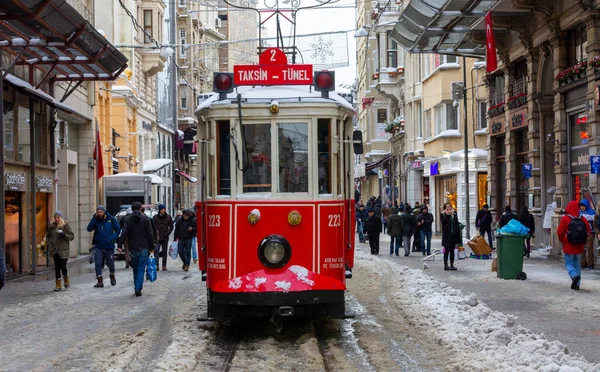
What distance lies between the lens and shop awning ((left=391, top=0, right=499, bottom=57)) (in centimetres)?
2597

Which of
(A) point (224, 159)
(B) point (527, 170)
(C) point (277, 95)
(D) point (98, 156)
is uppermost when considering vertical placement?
(D) point (98, 156)

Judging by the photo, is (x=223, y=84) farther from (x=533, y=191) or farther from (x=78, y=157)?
(x=78, y=157)

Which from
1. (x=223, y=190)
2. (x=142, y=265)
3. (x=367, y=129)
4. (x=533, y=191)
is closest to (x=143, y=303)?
(x=142, y=265)

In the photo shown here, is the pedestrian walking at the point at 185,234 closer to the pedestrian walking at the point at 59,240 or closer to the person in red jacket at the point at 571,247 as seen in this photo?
the pedestrian walking at the point at 59,240

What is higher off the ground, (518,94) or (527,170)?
(518,94)

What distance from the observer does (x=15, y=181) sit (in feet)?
75.5

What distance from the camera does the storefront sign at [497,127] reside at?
3138 cm

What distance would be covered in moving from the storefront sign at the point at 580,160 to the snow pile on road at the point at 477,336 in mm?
7778

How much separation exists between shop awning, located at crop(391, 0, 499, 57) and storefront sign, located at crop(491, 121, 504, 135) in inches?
94.2

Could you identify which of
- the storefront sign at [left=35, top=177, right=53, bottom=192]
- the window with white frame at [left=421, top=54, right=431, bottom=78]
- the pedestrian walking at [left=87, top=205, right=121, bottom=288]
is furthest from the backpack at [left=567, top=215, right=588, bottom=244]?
the window with white frame at [left=421, top=54, right=431, bottom=78]

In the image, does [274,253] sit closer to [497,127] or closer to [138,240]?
[138,240]

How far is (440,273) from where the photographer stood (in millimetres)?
21812

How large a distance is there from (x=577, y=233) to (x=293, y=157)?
675 cm

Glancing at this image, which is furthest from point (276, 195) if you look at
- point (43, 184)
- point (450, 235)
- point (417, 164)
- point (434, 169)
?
point (417, 164)
